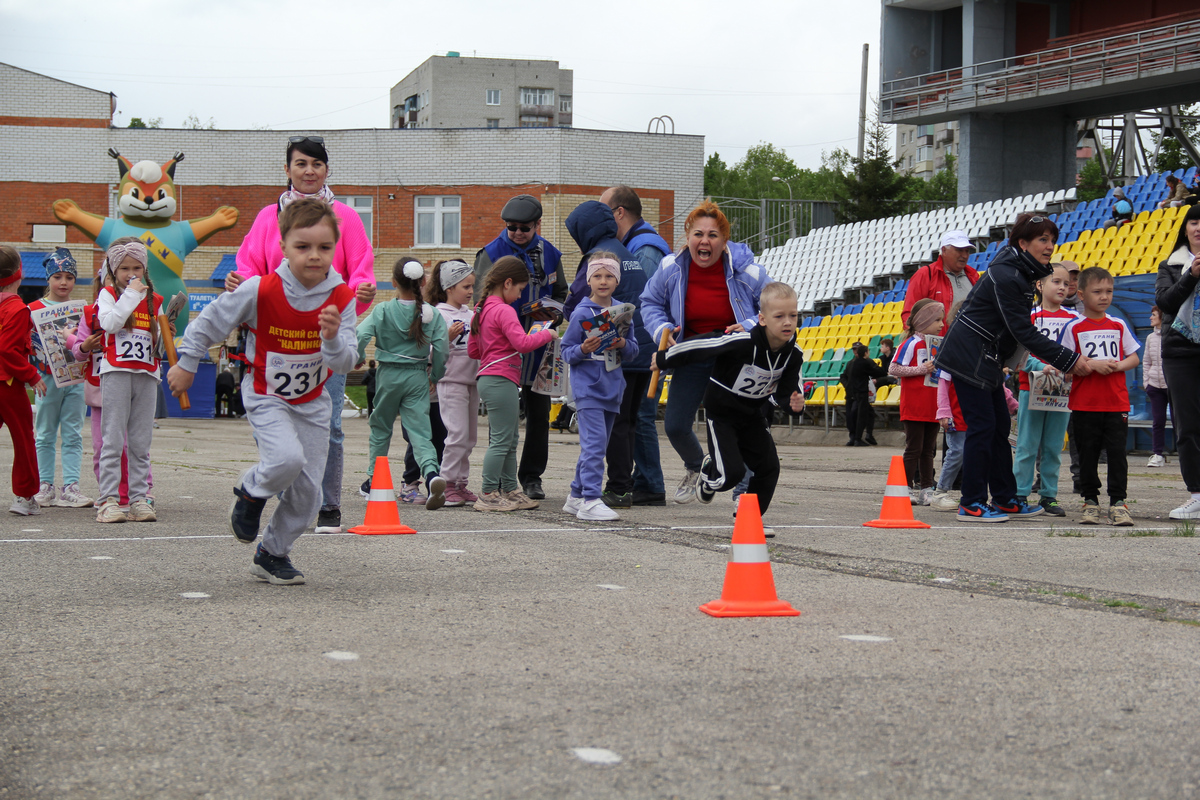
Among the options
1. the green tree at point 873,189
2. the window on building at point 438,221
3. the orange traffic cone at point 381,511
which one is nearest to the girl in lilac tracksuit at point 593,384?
the orange traffic cone at point 381,511

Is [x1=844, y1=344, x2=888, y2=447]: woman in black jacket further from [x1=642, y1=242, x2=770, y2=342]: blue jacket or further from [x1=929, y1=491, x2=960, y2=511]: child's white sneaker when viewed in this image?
[x1=642, y1=242, x2=770, y2=342]: blue jacket

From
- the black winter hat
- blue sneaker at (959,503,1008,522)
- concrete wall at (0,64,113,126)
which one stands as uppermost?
concrete wall at (0,64,113,126)

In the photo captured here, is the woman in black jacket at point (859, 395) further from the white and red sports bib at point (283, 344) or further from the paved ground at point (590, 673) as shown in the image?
the white and red sports bib at point (283, 344)

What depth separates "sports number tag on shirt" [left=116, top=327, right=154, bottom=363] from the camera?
23.6 feet

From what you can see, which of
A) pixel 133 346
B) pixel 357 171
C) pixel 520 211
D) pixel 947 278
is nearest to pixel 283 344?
pixel 133 346

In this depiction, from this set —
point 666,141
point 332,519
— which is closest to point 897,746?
point 332,519

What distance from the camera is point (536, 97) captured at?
326 ft

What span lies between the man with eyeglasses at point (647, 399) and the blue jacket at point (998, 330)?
206 cm

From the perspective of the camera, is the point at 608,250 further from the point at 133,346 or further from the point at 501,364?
the point at 133,346

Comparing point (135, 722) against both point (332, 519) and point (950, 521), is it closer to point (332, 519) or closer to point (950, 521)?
point (332, 519)

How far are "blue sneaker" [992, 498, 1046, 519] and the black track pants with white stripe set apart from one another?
229 centimetres

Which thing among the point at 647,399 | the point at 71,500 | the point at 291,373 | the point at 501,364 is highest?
the point at 501,364

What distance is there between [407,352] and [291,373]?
9.99 ft

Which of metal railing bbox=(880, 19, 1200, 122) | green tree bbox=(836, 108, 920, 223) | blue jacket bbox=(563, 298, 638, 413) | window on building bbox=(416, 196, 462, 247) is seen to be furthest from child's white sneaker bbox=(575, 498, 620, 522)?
green tree bbox=(836, 108, 920, 223)
